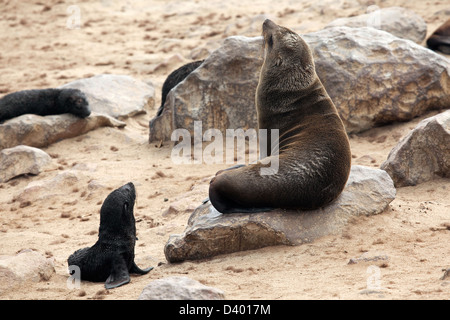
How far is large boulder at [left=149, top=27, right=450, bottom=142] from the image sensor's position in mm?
9430

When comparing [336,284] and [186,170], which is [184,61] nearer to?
[186,170]

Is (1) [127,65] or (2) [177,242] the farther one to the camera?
(1) [127,65]

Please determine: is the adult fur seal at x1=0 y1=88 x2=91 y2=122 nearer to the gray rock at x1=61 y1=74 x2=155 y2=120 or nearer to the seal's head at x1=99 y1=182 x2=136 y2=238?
the gray rock at x1=61 y1=74 x2=155 y2=120

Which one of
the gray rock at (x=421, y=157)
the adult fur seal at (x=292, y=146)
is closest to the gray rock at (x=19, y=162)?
the adult fur seal at (x=292, y=146)

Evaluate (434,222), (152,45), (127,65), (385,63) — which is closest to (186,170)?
(385,63)

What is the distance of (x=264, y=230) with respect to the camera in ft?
18.6

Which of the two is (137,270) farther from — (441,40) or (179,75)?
(441,40)

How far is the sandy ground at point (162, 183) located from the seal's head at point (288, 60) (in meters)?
1.46

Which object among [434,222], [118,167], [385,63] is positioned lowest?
[118,167]

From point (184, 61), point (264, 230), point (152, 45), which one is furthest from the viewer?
point (152, 45)

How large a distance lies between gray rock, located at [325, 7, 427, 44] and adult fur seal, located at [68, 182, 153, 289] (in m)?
7.80

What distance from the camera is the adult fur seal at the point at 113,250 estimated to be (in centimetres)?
570

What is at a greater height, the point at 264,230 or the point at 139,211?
the point at 264,230
